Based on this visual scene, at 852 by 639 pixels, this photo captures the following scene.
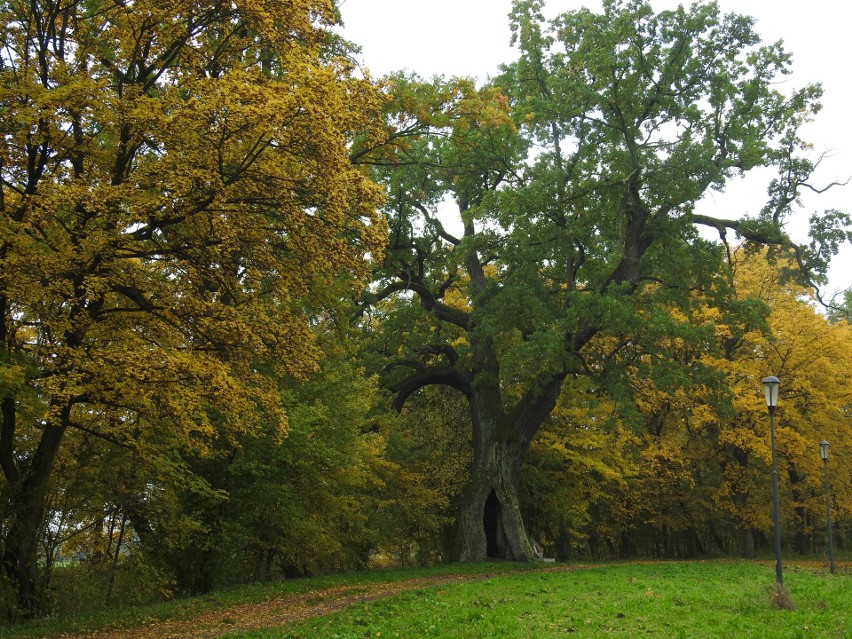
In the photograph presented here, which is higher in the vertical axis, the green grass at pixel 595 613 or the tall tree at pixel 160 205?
the tall tree at pixel 160 205

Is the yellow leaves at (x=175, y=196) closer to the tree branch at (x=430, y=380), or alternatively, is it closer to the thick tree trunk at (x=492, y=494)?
the tree branch at (x=430, y=380)

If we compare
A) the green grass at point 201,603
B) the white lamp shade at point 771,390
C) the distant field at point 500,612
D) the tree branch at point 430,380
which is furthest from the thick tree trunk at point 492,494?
the white lamp shade at point 771,390

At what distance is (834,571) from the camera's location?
18688 mm

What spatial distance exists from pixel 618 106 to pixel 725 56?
3410mm

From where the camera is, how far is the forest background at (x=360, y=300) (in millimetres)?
9938

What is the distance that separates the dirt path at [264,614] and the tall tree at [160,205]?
8.35ft

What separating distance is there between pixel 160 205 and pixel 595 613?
8839mm

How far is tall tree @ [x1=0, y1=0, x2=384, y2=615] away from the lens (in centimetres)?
931

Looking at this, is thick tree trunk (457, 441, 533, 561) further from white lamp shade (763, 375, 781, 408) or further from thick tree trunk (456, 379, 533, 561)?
white lamp shade (763, 375, 781, 408)

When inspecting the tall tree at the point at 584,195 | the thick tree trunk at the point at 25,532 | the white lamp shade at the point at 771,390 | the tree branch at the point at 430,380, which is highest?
the tall tree at the point at 584,195

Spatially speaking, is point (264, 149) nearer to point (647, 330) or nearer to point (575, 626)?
point (575, 626)

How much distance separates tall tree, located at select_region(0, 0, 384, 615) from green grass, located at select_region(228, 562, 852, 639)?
12.5 feet

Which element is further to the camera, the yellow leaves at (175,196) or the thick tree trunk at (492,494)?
the thick tree trunk at (492,494)

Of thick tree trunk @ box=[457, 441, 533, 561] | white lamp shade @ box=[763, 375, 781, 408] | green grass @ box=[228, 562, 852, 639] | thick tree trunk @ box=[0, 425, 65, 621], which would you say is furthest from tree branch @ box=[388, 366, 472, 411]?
thick tree trunk @ box=[0, 425, 65, 621]
